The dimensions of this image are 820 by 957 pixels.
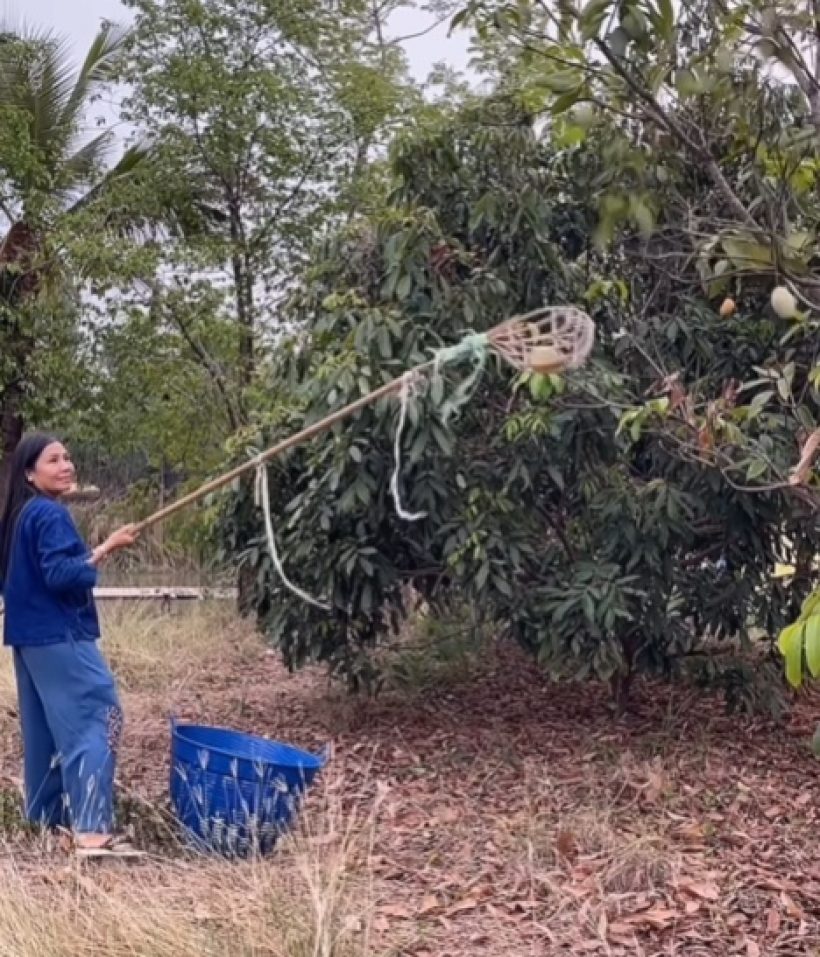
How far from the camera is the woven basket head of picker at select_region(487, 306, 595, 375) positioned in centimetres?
301

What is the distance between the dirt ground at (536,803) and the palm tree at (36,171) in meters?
3.85

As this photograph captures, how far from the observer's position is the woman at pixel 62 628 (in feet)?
13.1

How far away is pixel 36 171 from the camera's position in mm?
9945

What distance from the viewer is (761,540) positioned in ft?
17.2

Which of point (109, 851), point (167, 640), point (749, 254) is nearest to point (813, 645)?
point (749, 254)

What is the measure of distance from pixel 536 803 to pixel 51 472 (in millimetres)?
2072

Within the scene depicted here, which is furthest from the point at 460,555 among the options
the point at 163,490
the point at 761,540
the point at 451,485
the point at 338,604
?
the point at 163,490

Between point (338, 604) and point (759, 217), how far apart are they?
227 centimetres

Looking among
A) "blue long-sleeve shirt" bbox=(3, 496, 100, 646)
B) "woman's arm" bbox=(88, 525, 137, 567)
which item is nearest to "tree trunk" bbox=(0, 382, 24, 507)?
"blue long-sleeve shirt" bbox=(3, 496, 100, 646)

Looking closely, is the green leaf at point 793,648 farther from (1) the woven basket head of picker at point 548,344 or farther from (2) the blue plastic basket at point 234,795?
(2) the blue plastic basket at point 234,795

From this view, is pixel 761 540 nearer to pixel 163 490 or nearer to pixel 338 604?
pixel 338 604

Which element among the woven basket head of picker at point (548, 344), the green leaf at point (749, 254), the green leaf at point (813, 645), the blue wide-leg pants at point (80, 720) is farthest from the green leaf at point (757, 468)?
the blue wide-leg pants at point (80, 720)

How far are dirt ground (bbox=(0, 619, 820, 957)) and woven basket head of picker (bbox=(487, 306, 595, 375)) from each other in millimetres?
1492

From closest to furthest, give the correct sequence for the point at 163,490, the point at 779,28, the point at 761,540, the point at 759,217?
1. the point at 779,28
2. the point at 759,217
3. the point at 761,540
4. the point at 163,490
